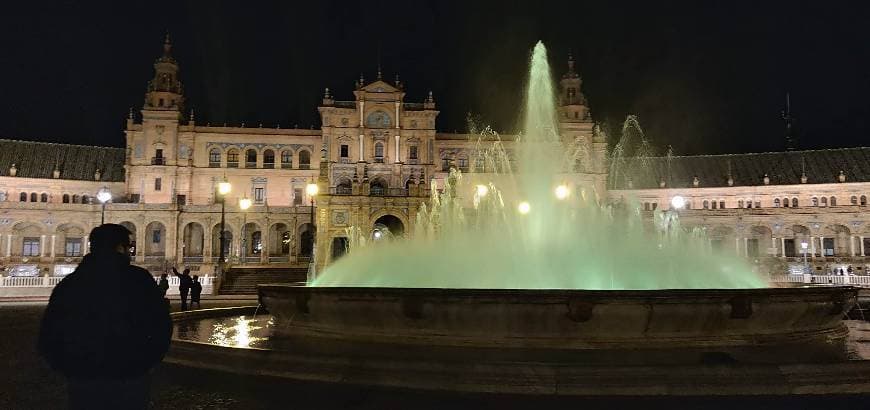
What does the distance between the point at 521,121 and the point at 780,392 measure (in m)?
73.0

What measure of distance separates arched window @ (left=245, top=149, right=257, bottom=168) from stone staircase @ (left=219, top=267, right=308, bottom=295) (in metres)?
33.5

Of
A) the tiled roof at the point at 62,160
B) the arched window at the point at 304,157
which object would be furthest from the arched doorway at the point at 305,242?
the tiled roof at the point at 62,160

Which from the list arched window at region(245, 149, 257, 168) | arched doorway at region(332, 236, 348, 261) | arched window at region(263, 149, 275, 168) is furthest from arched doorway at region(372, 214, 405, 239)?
arched window at region(245, 149, 257, 168)

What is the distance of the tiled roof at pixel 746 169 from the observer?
76.8 metres

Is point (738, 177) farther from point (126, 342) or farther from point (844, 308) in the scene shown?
point (126, 342)

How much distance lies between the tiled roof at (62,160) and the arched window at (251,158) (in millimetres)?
15313

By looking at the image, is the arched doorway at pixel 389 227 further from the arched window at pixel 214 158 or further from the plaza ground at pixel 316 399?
the plaza ground at pixel 316 399

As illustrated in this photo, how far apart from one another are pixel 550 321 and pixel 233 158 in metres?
68.6

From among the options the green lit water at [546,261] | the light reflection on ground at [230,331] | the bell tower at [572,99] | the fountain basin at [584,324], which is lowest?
the light reflection on ground at [230,331]

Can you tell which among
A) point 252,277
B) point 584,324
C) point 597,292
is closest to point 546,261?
point 584,324

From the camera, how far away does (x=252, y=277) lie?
3912 centimetres

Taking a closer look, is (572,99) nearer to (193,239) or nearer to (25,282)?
(193,239)

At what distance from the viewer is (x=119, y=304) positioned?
13.4 ft

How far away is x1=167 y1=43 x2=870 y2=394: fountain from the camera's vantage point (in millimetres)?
7617
